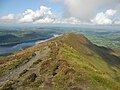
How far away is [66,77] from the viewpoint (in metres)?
49.4

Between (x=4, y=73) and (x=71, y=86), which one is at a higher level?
(x=71, y=86)

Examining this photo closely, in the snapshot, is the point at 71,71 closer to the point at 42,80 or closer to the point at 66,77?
the point at 66,77

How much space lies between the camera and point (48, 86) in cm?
4522

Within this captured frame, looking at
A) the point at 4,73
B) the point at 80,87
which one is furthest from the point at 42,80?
the point at 4,73

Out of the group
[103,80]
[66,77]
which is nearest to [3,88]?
[66,77]

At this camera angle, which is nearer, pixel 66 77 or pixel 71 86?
pixel 71 86

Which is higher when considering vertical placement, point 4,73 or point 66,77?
point 66,77

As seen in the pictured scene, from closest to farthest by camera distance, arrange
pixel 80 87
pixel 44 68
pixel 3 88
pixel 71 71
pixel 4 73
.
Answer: pixel 80 87 → pixel 3 88 → pixel 71 71 → pixel 44 68 → pixel 4 73

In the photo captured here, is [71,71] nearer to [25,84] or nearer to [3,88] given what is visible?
[25,84]

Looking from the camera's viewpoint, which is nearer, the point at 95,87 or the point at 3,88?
the point at 95,87

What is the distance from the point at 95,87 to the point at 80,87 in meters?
3.24

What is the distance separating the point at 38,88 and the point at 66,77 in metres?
7.80

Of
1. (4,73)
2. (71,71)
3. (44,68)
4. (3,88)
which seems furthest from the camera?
(4,73)

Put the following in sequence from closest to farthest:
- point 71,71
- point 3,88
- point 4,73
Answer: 1. point 3,88
2. point 71,71
3. point 4,73
